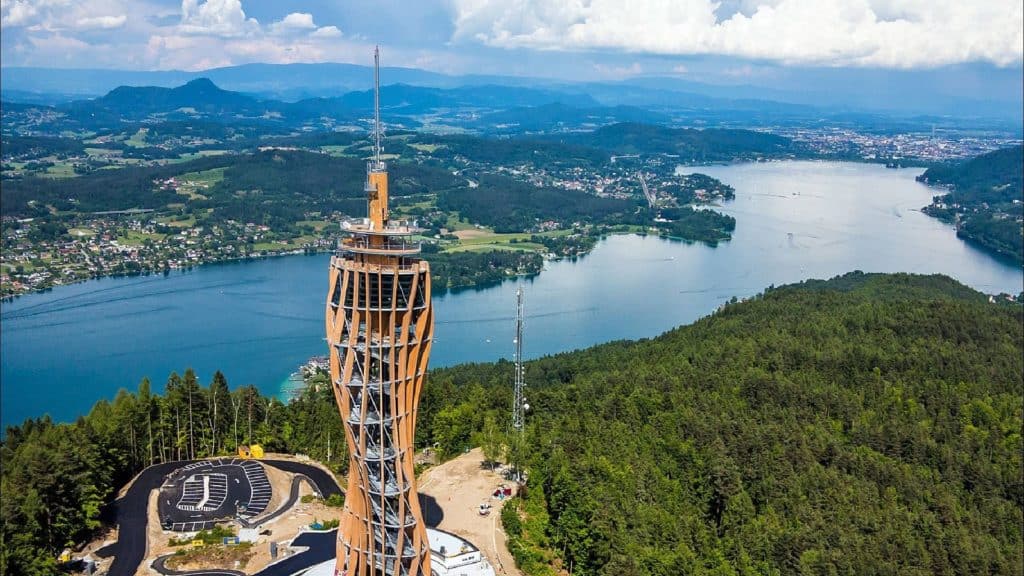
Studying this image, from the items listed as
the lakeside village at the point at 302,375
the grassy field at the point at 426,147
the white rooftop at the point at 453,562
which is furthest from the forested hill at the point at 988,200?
the white rooftop at the point at 453,562

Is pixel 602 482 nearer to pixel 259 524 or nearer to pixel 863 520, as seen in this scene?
pixel 863 520

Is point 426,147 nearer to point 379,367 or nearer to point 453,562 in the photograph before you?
point 453,562

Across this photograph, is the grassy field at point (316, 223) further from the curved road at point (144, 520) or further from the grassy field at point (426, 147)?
the curved road at point (144, 520)

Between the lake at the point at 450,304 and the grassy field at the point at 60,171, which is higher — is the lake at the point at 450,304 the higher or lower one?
the lower one

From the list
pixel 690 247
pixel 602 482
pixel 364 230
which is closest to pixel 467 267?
pixel 690 247

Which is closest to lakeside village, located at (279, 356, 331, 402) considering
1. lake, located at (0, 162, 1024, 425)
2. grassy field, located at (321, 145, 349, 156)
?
lake, located at (0, 162, 1024, 425)

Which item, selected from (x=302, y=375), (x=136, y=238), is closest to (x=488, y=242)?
(x=136, y=238)
